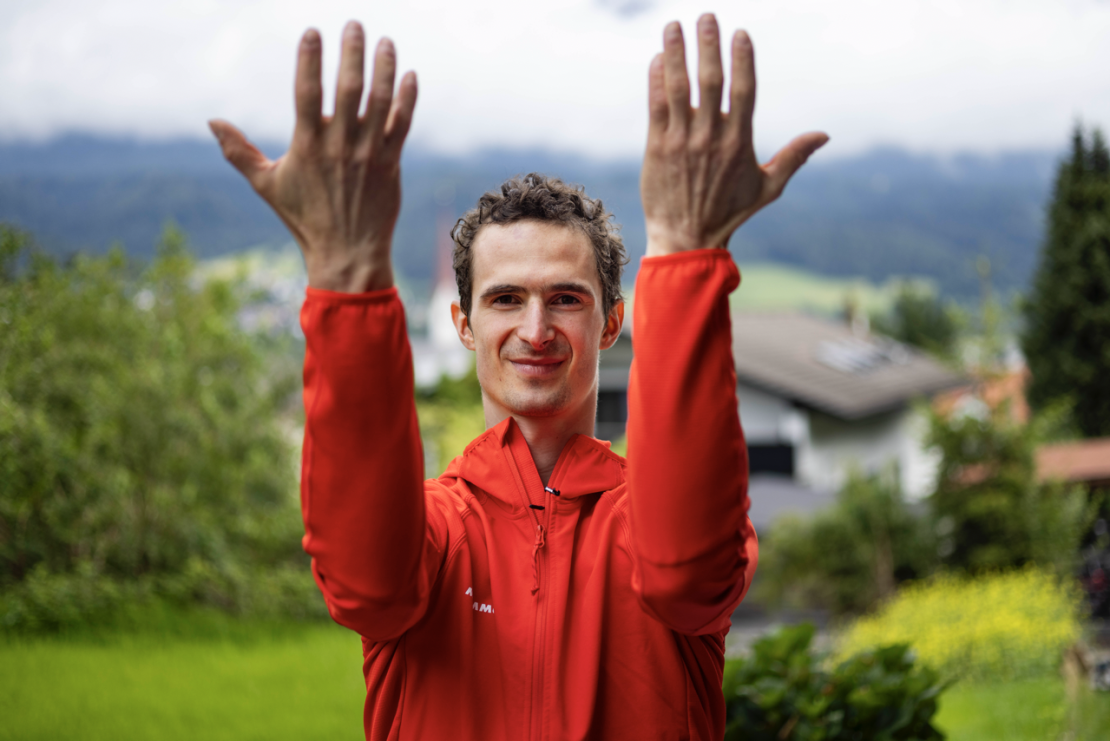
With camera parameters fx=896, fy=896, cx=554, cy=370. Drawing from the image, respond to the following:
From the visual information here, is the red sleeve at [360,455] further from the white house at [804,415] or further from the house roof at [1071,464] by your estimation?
the white house at [804,415]

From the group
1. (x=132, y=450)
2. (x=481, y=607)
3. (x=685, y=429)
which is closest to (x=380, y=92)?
(x=685, y=429)

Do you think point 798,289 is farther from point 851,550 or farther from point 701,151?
point 701,151

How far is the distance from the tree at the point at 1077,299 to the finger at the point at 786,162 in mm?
20772

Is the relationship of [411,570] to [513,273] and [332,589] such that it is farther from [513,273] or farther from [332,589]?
[513,273]

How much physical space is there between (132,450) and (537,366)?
23.4 feet

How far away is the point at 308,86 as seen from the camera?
1156 mm

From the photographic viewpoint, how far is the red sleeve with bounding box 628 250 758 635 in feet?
4.04

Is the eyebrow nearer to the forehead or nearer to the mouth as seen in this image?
the forehead

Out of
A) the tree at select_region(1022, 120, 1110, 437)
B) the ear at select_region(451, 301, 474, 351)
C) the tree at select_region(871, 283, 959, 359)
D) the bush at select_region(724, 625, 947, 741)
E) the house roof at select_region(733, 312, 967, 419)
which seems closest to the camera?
the ear at select_region(451, 301, 474, 351)

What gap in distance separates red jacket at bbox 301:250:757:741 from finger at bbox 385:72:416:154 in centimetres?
21

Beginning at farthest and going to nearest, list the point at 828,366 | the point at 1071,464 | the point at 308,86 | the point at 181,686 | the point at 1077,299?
1. the point at 828,366
2. the point at 1077,299
3. the point at 1071,464
4. the point at 181,686
5. the point at 308,86

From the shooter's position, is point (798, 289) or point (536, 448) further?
point (798, 289)

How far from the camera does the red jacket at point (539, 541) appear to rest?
1230 mm

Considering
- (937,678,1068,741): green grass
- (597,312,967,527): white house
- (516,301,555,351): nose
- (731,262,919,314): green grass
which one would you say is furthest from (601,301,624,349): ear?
(731,262,919,314): green grass
